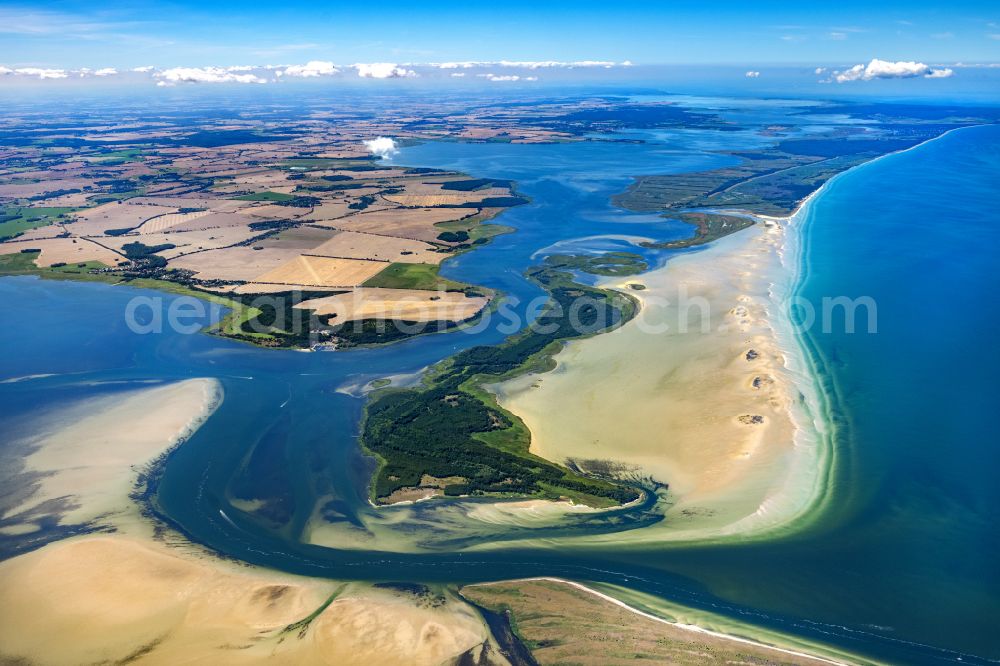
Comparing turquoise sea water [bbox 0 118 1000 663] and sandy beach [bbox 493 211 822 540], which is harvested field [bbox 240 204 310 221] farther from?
sandy beach [bbox 493 211 822 540]

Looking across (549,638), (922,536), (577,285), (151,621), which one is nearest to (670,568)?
(549,638)

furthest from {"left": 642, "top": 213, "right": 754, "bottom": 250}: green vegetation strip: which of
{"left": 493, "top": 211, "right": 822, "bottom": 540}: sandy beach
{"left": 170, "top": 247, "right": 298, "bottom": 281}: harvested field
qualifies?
{"left": 170, "top": 247, "right": 298, "bottom": 281}: harvested field

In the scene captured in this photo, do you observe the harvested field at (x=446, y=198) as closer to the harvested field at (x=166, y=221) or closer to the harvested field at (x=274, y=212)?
the harvested field at (x=274, y=212)

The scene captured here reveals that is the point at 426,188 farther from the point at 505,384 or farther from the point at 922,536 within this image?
the point at 922,536

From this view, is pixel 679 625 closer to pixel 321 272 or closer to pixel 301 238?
pixel 321 272

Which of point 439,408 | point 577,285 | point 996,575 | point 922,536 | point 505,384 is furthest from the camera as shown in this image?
point 577,285

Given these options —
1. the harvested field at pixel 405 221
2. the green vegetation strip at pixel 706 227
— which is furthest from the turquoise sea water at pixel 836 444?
the harvested field at pixel 405 221

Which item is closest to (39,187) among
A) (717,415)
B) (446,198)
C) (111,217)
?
(111,217)
